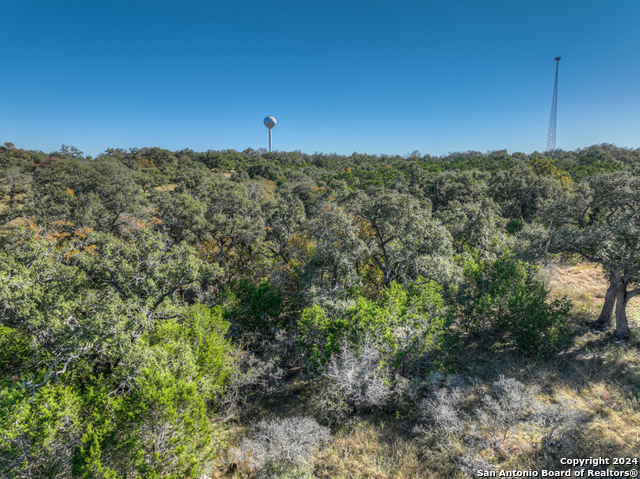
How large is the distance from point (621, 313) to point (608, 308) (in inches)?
46.9

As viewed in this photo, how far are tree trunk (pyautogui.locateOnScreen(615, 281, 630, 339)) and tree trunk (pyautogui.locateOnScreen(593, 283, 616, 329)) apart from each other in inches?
30.5

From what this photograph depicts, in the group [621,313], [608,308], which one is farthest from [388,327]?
[608,308]

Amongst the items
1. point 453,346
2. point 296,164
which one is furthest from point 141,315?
point 296,164

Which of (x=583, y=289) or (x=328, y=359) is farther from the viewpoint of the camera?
(x=583, y=289)

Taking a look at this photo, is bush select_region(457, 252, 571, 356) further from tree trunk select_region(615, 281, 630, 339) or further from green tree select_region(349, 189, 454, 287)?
green tree select_region(349, 189, 454, 287)

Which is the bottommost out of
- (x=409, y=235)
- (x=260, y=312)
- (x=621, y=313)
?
(x=260, y=312)

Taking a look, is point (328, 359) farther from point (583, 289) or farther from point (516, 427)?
point (583, 289)

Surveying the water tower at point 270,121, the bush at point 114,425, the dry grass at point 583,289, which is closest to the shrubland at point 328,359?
the bush at point 114,425

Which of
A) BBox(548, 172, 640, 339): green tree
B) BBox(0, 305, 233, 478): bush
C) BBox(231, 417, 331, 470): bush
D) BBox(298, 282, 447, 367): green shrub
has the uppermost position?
BBox(548, 172, 640, 339): green tree

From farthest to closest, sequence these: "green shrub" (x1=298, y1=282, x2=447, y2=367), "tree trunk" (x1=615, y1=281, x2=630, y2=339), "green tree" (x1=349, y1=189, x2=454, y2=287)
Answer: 1. "green tree" (x1=349, y1=189, x2=454, y2=287)
2. "tree trunk" (x1=615, y1=281, x2=630, y2=339)
3. "green shrub" (x1=298, y1=282, x2=447, y2=367)

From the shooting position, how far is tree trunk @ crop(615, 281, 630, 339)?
40.0 feet

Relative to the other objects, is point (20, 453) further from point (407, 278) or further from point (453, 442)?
point (407, 278)

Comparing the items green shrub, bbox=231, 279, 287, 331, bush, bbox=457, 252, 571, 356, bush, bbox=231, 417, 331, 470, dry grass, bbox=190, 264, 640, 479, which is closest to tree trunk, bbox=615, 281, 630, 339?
dry grass, bbox=190, 264, 640, 479

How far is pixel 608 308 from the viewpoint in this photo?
1343 centimetres
